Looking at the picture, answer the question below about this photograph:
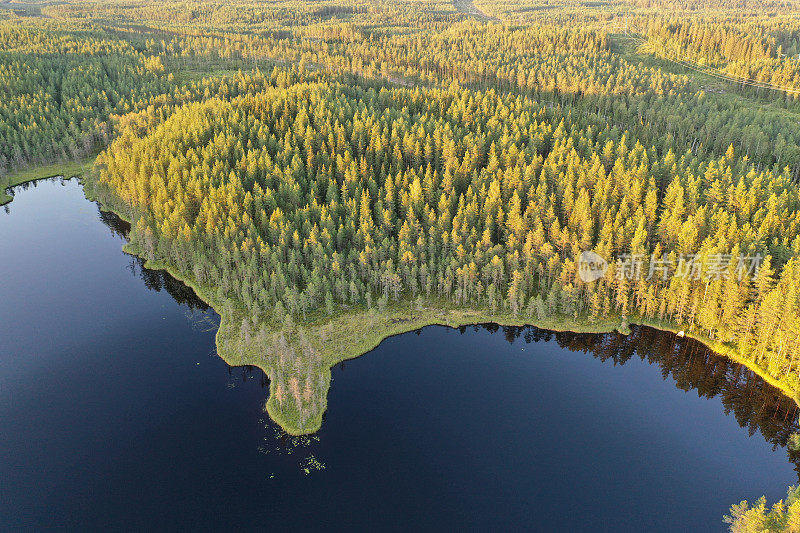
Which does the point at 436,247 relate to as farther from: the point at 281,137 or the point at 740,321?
the point at 281,137

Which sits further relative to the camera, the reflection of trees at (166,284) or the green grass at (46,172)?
the green grass at (46,172)

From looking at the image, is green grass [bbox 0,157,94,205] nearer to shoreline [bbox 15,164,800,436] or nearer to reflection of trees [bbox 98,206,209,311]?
reflection of trees [bbox 98,206,209,311]

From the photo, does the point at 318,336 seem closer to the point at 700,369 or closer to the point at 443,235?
the point at 443,235

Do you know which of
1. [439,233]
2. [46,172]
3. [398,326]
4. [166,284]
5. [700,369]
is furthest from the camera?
[46,172]

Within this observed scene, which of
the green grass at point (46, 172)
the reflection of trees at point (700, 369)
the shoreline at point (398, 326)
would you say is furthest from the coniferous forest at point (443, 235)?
the green grass at point (46, 172)

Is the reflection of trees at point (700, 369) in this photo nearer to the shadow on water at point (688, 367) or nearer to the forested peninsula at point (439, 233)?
the shadow on water at point (688, 367)

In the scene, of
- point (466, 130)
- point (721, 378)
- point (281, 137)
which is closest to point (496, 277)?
point (721, 378)

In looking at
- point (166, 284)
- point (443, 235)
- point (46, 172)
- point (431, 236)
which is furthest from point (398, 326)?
point (46, 172)
